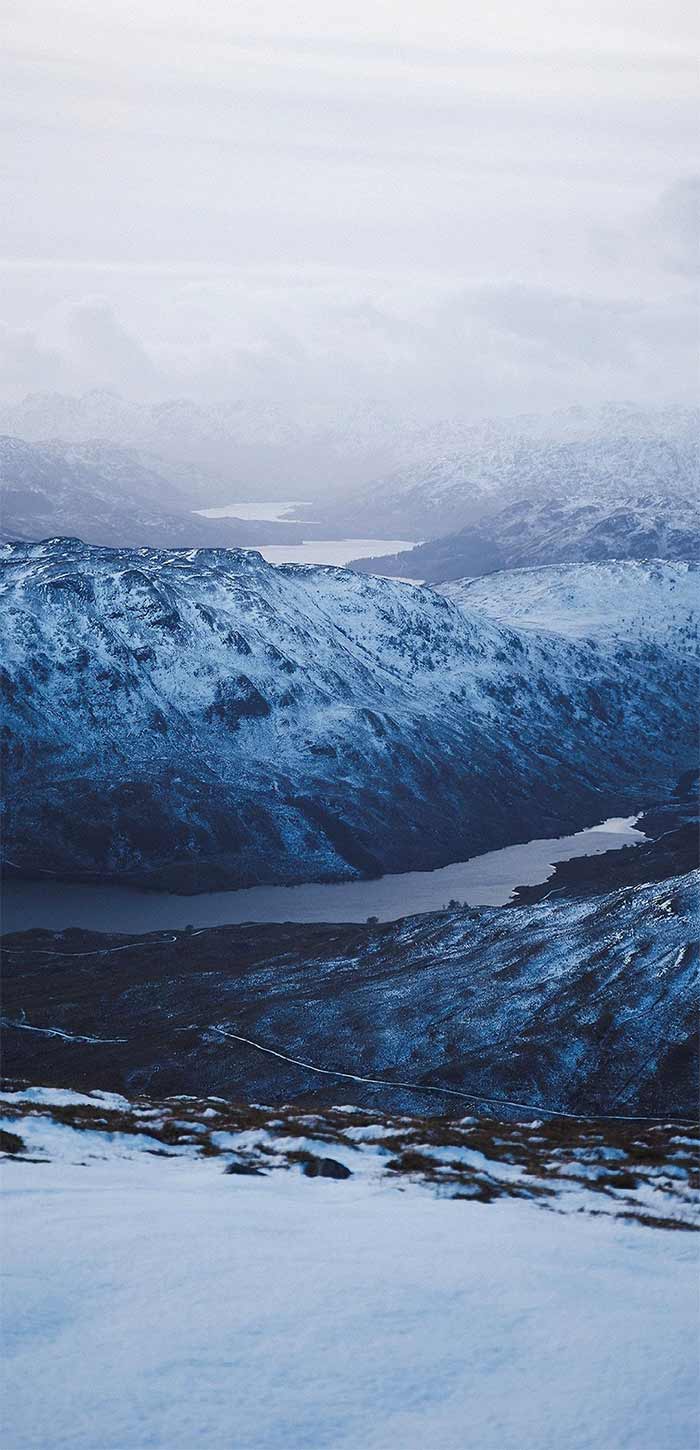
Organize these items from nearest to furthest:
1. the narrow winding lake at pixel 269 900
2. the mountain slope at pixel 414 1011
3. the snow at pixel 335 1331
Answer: the snow at pixel 335 1331, the mountain slope at pixel 414 1011, the narrow winding lake at pixel 269 900

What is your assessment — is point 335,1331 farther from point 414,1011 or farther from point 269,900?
point 269,900

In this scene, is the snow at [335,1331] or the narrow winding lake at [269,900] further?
the narrow winding lake at [269,900]

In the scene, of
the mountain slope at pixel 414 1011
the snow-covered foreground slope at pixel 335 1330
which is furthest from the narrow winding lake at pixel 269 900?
the snow-covered foreground slope at pixel 335 1330

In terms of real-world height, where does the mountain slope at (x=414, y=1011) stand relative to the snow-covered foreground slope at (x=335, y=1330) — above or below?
below

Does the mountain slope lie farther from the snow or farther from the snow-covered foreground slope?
the snow

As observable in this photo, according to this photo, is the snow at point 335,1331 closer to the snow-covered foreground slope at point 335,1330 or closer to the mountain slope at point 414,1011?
the snow-covered foreground slope at point 335,1330

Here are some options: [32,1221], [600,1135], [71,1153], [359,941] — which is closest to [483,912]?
[359,941]

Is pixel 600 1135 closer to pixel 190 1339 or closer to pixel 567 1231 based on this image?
pixel 567 1231

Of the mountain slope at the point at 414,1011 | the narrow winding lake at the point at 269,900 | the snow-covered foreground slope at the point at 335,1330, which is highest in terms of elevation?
the snow-covered foreground slope at the point at 335,1330
